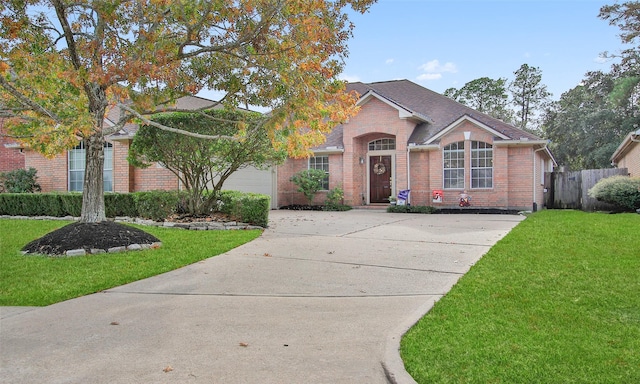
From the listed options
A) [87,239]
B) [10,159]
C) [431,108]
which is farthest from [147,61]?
[10,159]

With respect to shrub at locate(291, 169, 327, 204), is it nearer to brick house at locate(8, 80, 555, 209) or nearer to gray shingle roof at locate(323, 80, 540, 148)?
brick house at locate(8, 80, 555, 209)

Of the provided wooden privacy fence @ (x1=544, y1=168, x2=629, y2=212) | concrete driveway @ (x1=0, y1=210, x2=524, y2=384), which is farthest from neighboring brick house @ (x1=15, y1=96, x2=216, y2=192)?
wooden privacy fence @ (x1=544, y1=168, x2=629, y2=212)

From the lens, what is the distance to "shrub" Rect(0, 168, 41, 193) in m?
17.6

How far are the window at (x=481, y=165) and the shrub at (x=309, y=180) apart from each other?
6.08m

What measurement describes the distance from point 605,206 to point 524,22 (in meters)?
8.61

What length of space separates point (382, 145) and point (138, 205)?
11244mm

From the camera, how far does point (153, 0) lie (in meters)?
7.05

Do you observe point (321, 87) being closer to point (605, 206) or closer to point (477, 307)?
point (477, 307)

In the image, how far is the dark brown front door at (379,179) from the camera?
20.1 meters

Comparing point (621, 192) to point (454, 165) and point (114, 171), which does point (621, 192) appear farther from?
point (114, 171)

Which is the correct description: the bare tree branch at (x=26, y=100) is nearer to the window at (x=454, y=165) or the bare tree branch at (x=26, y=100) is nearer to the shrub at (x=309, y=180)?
the shrub at (x=309, y=180)

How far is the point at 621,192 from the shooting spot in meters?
15.3

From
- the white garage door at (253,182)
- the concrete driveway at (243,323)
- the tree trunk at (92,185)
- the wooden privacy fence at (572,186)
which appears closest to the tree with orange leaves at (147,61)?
the tree trunk at (92,185)

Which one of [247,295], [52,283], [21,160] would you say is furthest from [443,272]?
[21,160]
